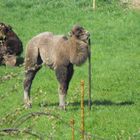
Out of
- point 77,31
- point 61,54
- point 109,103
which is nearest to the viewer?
point 77,31

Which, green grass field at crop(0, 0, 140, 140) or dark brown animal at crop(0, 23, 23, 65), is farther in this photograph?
dark brown animal at crop(0, 23, 23, 65)

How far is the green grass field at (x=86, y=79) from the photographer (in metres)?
10.1

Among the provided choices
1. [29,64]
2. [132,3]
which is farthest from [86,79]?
[132,3]

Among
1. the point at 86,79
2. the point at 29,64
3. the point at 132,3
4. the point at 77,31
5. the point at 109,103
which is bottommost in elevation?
the point at 86,79

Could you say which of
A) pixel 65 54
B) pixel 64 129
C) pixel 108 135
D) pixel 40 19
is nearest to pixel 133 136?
pixel 108 135

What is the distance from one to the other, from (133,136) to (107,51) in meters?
9.86

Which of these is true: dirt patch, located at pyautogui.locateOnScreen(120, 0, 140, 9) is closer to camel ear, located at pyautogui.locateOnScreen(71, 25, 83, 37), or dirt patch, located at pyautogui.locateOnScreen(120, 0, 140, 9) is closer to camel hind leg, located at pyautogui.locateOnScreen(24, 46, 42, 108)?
camel hind leg, located at pyautogui.locateOnScreen(24, 46, 42, 108)

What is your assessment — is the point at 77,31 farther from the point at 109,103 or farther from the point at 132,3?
the point at 132,3

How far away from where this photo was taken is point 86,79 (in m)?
17.0

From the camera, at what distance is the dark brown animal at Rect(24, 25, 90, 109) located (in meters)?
12.7

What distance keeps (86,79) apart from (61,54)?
4.12 meters

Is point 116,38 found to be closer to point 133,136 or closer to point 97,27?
point 97,27

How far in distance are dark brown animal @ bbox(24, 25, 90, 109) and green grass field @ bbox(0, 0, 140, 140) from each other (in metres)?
0.39

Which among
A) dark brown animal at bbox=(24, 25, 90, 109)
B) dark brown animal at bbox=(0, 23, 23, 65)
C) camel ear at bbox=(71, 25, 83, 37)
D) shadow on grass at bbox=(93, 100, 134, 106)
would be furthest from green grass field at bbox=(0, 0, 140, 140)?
camel ear at bbox=(71, 25, 83, 37)
